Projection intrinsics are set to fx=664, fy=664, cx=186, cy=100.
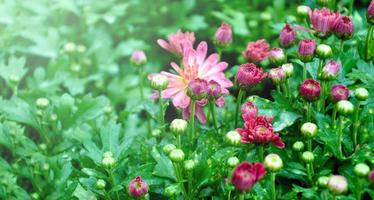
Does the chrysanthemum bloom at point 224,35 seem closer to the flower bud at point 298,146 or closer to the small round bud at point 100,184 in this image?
the flower bud at point 298,146

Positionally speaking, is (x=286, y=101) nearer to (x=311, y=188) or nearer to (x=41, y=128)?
(x=311, y=188)

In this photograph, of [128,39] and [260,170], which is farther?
[128,39]

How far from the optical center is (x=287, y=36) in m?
1.79

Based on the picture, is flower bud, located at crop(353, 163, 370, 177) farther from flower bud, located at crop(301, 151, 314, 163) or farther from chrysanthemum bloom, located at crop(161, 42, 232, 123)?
chrysanthemum bloom, located at crop(161, 42, 232, 123)

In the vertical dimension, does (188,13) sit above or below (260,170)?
below

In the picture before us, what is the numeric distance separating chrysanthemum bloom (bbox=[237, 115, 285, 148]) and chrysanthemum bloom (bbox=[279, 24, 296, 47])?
14.0 inches

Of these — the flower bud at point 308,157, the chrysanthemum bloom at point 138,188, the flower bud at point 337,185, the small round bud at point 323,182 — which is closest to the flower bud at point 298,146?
the flower bud at point 308,157

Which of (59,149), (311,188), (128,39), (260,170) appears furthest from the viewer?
(128,39)

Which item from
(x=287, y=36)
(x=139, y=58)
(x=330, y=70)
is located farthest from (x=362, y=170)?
(x=139, y=58)

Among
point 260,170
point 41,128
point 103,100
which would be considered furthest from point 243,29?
point 260,170

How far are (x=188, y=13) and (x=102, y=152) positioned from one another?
156cm

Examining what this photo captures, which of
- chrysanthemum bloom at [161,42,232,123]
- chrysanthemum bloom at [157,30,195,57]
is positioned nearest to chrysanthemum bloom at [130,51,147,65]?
chrysanthemum bloom at [157,30,195,57]

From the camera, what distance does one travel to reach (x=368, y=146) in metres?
1.62

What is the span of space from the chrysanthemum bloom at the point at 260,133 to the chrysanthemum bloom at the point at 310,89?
12 cm
